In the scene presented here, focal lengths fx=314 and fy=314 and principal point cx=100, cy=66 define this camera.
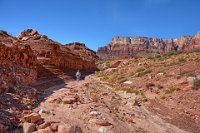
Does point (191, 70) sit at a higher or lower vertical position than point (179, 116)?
higher

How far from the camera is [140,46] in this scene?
519ft

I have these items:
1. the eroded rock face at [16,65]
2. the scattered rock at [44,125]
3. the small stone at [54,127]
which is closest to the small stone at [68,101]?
the eroded rock face at [16,65]

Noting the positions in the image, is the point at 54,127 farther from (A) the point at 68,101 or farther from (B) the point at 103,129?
(A) the point at 68,101

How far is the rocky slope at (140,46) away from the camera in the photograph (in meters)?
152

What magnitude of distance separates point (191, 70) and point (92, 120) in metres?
14.3

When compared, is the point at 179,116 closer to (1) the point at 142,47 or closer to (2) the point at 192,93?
(2) the point at 192,93

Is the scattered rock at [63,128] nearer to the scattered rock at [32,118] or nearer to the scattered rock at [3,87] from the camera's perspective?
the scattered rock at [32,118]

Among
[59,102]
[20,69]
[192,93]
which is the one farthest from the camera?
[192,93]

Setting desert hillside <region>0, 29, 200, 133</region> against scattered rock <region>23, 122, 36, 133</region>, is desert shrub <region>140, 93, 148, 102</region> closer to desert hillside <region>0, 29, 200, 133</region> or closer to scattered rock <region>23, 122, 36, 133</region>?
desert hillside <region>0, 29, 200, 133</region>

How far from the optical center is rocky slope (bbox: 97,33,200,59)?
15190cm

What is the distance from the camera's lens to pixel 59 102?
43.5 ft

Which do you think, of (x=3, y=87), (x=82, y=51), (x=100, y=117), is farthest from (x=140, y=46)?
(x=100, y=117)

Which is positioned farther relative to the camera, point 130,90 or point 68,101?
point 130,90

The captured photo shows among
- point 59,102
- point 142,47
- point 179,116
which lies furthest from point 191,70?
point 142,47
